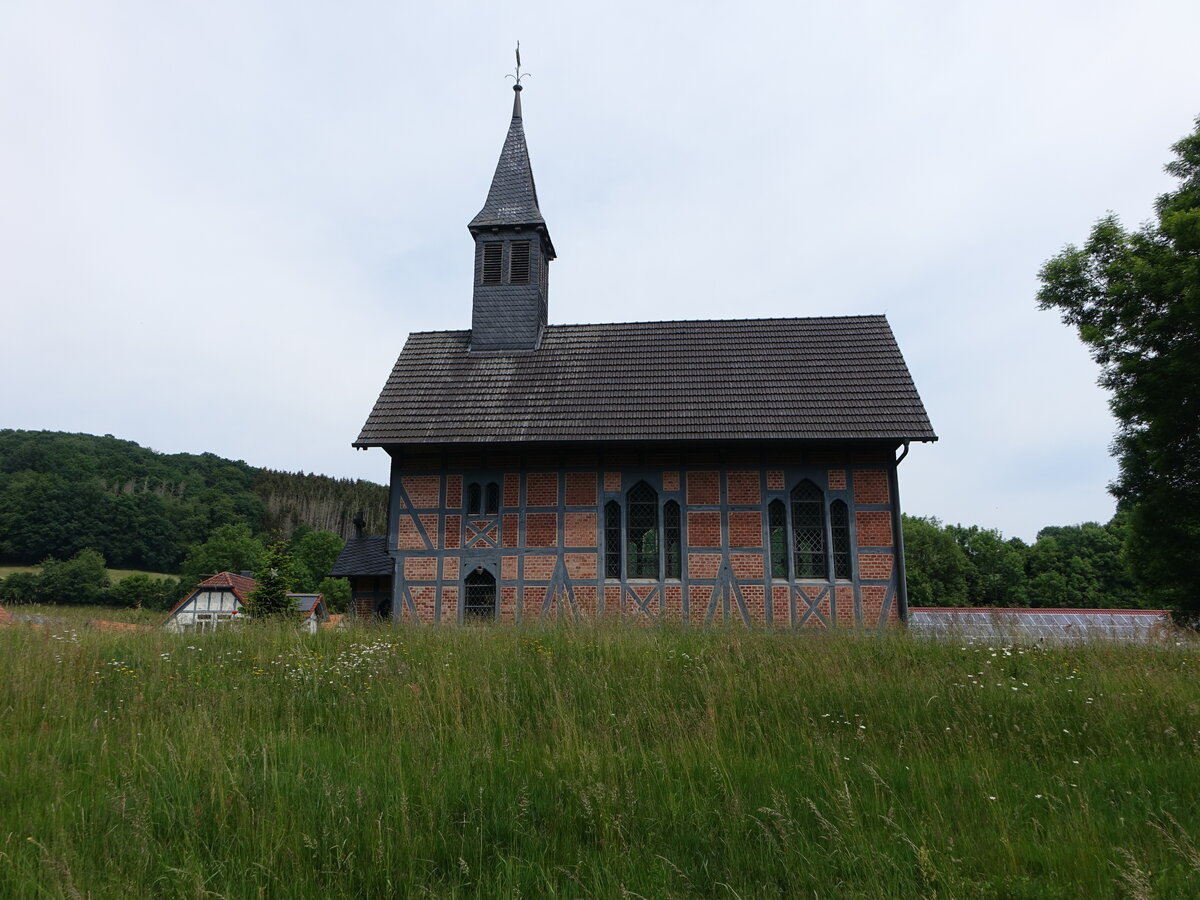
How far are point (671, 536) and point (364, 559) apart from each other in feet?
36.8

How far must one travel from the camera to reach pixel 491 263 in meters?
19.6

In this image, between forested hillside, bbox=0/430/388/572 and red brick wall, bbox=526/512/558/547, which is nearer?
red brick wall, bbox=526/512/558/547

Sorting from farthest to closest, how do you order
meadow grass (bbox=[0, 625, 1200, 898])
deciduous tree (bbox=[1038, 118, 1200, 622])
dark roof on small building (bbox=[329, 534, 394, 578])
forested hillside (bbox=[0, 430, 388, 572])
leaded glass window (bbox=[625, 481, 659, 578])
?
forested hillside (bbox=[0, 430, 388, 572]) → dark roof on small building (bbox=[329, 534, 394, 578]) → leaded glass window (bbox=[625, 481, 659, 578]) → deciduous tree (bbox=[1038, 118, 1200, 622]) → meadow grass (bbox=[0, 625, 1200, 898])

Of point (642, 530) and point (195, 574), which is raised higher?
point (642, 530)

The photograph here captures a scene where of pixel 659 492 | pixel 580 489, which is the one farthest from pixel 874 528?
pixel 580 489

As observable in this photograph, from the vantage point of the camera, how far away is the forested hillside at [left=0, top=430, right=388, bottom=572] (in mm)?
56000

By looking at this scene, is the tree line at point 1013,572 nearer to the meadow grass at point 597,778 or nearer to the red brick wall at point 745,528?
the red brick wall at point 745,528

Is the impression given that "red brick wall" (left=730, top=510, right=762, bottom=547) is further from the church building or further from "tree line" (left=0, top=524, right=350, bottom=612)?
"tree line" (left=0, top=524, right=350, bottom=612)

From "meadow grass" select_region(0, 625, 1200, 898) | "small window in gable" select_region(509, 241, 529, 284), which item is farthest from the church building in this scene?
"meadow grass" select_region(0, 625, 1200, 898)

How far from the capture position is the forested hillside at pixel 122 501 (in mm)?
56000

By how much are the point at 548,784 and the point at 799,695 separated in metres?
2.42

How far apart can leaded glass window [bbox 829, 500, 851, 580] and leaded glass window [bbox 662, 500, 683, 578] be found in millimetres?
3308

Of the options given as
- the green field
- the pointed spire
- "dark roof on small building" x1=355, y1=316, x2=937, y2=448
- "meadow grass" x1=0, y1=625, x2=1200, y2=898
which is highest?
the pointed spire

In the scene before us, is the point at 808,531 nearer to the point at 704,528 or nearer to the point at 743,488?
the point at 743,488
